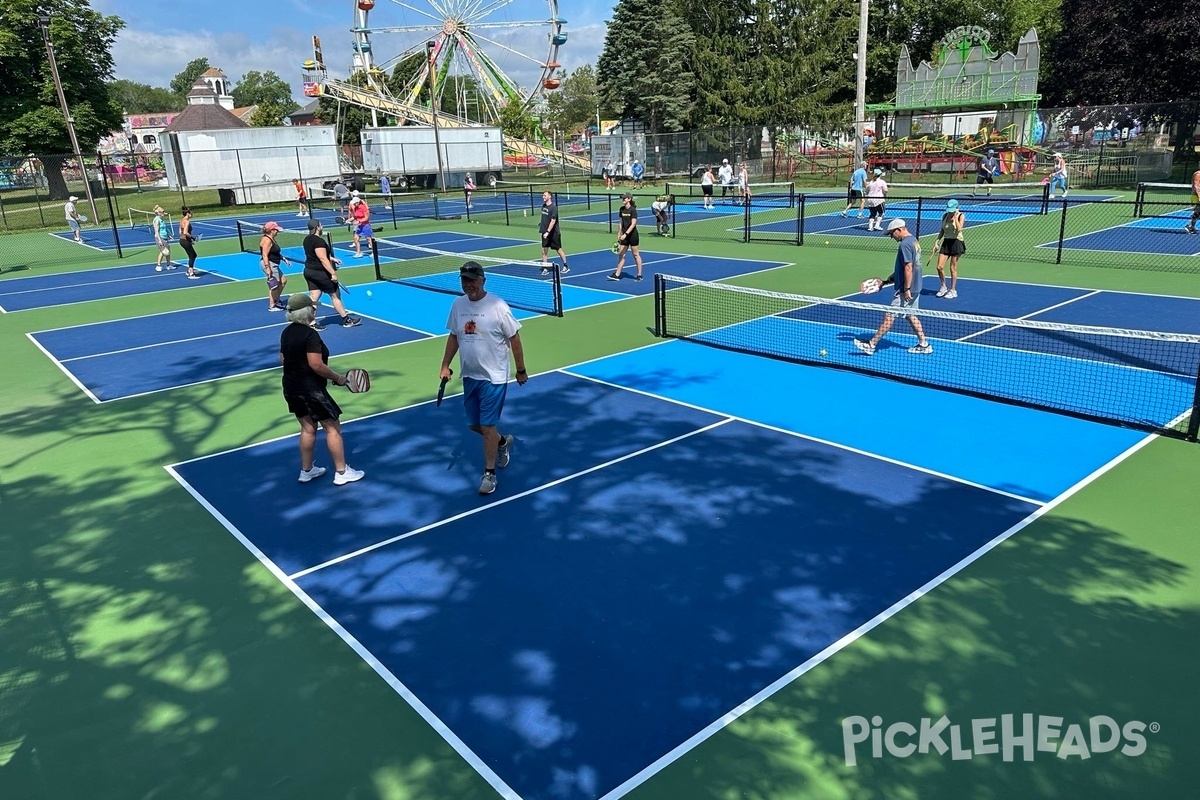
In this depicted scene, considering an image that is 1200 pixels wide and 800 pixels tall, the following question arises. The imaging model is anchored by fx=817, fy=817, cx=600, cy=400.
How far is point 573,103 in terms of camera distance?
115312mm

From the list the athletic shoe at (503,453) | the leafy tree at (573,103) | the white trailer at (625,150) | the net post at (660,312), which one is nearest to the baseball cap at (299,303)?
the athletic shoe at (503,453)

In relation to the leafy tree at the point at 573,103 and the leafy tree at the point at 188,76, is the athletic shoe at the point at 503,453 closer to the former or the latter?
the leafy tree at the point at 573,103

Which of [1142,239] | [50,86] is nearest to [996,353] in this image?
[1142,239]

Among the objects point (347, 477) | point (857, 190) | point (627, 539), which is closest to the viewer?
point (627, 539)

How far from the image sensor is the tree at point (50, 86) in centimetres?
4738

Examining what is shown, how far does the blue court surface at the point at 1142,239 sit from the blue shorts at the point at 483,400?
19.2 meters

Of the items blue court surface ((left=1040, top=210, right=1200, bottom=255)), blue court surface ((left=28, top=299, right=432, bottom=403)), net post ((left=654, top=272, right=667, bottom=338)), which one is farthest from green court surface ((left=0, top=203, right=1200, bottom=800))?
blue court surface ((left=1040, top=210, right=1200, bottom=255))

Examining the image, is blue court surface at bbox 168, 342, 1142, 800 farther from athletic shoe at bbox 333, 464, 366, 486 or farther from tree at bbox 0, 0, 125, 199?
tree at bbox 0, 0, 125, 199

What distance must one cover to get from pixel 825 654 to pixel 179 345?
13175 mm

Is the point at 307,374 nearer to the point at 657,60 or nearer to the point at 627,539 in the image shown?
the point at 627,539

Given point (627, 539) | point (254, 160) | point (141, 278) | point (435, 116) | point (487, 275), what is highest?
point (435, 116)

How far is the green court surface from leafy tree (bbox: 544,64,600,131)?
351ft

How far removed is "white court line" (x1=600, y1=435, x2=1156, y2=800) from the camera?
443cm

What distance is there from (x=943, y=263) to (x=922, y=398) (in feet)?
21.9
